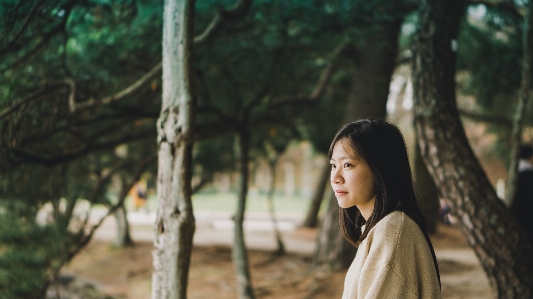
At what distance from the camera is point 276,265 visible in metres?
12.4

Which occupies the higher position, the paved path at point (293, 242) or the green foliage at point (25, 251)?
the green foliage at point (25, 251)

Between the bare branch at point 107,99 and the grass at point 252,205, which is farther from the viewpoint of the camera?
the grass at point 252,205

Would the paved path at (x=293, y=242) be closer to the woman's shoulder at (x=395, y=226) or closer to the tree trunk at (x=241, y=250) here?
the tree trunk at (x=241, y=250)

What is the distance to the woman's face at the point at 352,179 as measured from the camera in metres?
1.89

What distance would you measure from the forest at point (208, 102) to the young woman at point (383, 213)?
1812 millimetres

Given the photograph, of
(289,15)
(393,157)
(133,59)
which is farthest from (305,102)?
(393,157)

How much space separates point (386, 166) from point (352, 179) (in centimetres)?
14

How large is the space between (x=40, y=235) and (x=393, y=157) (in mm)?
5604

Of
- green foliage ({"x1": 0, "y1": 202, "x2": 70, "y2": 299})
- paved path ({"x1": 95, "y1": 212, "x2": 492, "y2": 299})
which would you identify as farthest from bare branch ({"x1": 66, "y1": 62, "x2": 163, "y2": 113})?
paved path ({"x1": 95, "y1": 212, "x2": 492, "y2": 299})

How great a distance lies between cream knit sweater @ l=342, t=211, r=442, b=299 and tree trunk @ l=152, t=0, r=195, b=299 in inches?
75.8

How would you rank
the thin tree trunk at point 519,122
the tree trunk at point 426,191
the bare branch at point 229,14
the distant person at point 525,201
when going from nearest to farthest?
the thin tree trunk at point 519,122 → the bare branch at point 229,14 → the distant person at point 525,201 → the tree trunk at point 426,191

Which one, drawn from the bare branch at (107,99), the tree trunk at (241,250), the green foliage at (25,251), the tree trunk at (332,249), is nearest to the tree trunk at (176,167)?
the bare branch at (107,99)

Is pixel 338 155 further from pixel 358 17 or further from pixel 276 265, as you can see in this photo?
pixel 276 265

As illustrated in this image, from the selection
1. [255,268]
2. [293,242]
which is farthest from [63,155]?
[293,242]
